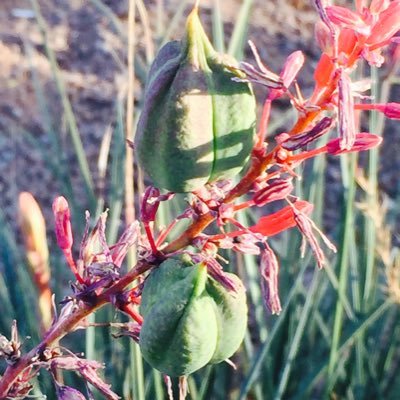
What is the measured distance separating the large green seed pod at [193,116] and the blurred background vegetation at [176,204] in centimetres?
34

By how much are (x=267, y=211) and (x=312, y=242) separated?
65.3 inches

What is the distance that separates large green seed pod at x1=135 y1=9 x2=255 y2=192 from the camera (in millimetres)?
546

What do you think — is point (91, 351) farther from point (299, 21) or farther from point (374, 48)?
point (299, 21)

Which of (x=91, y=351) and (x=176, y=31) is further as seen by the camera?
(x=176, y=31)

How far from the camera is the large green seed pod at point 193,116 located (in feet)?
1.79

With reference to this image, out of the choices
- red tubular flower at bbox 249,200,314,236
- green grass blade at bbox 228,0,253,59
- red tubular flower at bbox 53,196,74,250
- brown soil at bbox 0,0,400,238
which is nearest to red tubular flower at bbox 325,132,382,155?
red tubular flower at bbox 249,200,314,236

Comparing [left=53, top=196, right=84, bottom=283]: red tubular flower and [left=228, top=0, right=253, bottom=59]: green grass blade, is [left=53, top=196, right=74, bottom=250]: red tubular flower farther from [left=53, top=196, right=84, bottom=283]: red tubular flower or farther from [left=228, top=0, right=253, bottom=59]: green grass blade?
[left=228, top=0, right=253, bottom=59]: green grass blade

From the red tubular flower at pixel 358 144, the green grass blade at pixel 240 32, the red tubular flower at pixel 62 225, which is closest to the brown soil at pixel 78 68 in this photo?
the green grass blade at pixel 240 32

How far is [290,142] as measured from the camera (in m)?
0.58

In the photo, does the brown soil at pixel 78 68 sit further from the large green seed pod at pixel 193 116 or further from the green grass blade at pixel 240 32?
the large green seed pod at pixel 193 116

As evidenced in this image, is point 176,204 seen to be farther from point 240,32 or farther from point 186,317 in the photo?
point 186,317

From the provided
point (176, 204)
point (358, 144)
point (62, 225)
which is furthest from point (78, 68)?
point (358, 144)

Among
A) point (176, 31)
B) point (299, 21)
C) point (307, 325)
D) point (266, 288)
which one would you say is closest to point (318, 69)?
point (266, 288)

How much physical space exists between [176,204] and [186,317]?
0.90 m
